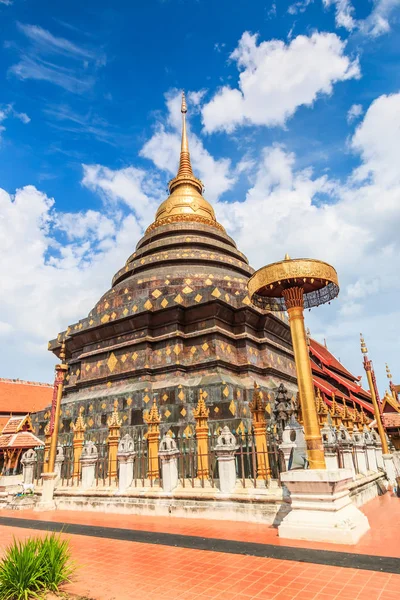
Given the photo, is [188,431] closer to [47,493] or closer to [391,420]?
[47,493]

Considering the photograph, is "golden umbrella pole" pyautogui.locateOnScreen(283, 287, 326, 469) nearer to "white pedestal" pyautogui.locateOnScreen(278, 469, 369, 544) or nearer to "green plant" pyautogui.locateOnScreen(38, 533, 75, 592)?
"white pedestal" pyautogui.locateOnScreen(278, 469, 369, 544)

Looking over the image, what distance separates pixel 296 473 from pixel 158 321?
35.5 ft

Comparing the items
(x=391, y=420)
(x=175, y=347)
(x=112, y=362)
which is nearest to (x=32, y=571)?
(x=175, y=347)

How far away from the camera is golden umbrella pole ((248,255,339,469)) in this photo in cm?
780

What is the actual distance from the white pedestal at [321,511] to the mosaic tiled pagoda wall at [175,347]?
5914mm

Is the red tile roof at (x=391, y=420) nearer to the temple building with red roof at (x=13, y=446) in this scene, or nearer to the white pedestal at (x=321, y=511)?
the white pedestal at (x=321, y=511)

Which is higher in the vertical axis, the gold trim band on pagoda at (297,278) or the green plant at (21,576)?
the gold trim band on pagoda at (297,278)

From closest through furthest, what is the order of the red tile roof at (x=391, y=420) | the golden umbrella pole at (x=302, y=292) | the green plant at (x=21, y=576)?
1. the green plant at (x=21, y=576)
2. the golden umbrella pole at (x=302, y=292)
3. the red tile roof at (x=391, y=420)

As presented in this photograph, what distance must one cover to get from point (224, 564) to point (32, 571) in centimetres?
276

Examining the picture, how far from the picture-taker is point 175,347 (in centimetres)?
1634

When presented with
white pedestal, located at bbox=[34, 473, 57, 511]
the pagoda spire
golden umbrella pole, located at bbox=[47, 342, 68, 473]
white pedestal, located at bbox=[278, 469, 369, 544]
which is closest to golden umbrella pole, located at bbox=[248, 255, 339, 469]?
white pedestal, located at bbox=[278, 469, 369, 544]

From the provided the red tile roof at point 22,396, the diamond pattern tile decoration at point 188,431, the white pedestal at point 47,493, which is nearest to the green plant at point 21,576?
the white pedestal at point 47,493

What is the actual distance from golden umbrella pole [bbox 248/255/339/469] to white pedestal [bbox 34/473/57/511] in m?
9.07

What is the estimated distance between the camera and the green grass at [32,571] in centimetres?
454
